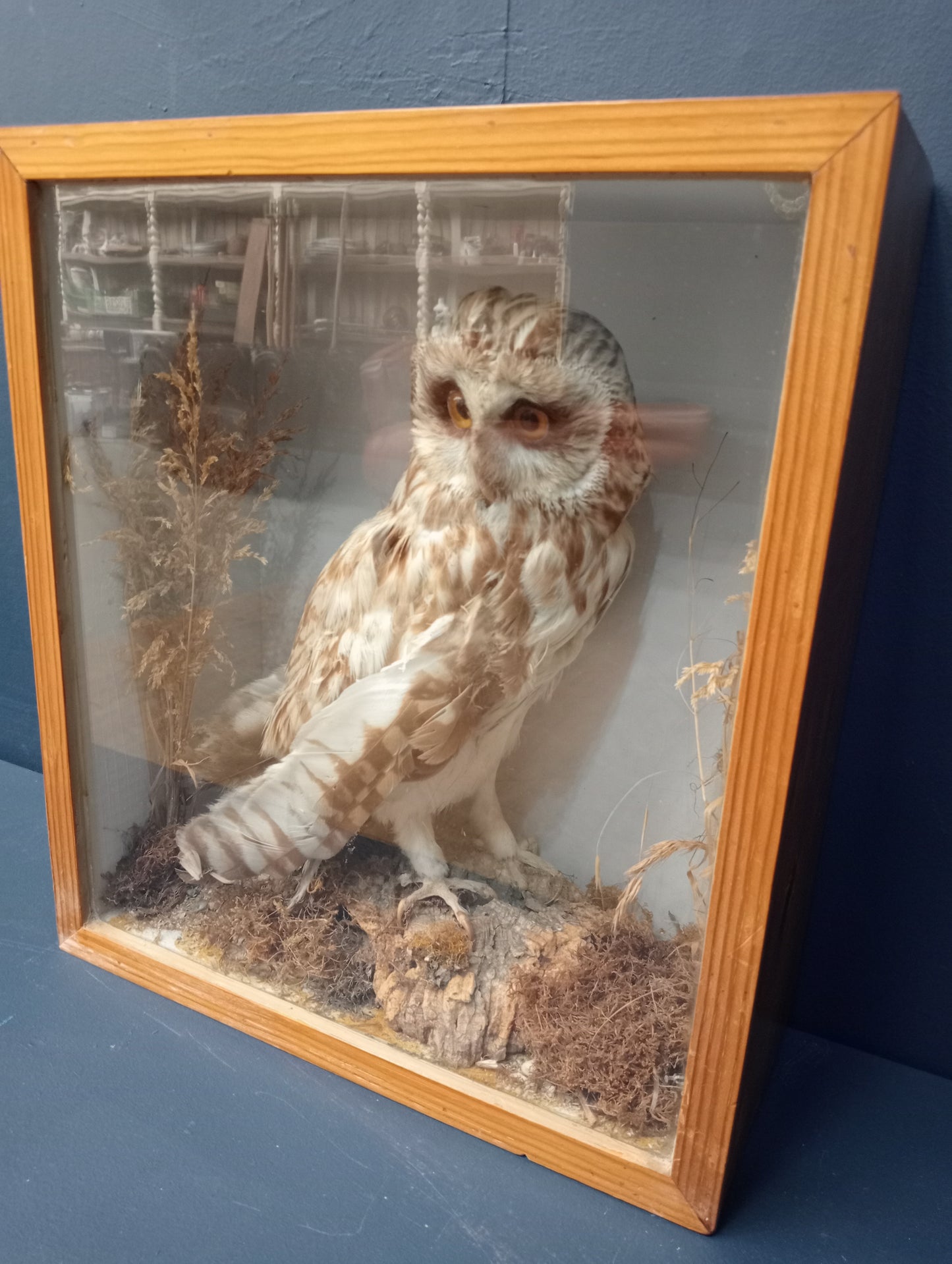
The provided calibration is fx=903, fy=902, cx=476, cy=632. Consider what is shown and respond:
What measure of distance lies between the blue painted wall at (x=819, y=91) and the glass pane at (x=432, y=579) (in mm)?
241

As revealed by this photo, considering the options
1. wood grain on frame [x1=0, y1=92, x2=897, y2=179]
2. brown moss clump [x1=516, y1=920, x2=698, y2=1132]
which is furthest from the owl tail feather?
wood grain on frame [x1=0, y1=92, x2=897, y2=179]

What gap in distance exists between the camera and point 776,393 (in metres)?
0.59

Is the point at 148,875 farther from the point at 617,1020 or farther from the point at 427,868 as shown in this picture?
the point at 617,1020

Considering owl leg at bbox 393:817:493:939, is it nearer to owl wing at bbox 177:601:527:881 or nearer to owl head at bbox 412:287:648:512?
owl wing at bbox 177:601:527:881

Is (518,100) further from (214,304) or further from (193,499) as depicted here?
(193,499)

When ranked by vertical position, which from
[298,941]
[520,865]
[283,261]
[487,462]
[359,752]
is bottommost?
[298,941]

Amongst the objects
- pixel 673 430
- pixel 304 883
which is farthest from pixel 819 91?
pixel 304 883

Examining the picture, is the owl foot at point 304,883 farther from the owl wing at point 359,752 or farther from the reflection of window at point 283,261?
the reflection of window at point 283,261

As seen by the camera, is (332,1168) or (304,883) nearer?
(332,1168)

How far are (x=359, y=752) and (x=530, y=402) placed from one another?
36 cm

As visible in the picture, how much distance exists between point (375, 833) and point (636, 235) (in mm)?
576

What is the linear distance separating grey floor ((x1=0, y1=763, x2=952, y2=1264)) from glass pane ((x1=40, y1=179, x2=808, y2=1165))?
8cm

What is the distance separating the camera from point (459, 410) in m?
0.74

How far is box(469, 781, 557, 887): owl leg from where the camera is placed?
0.86 metres
